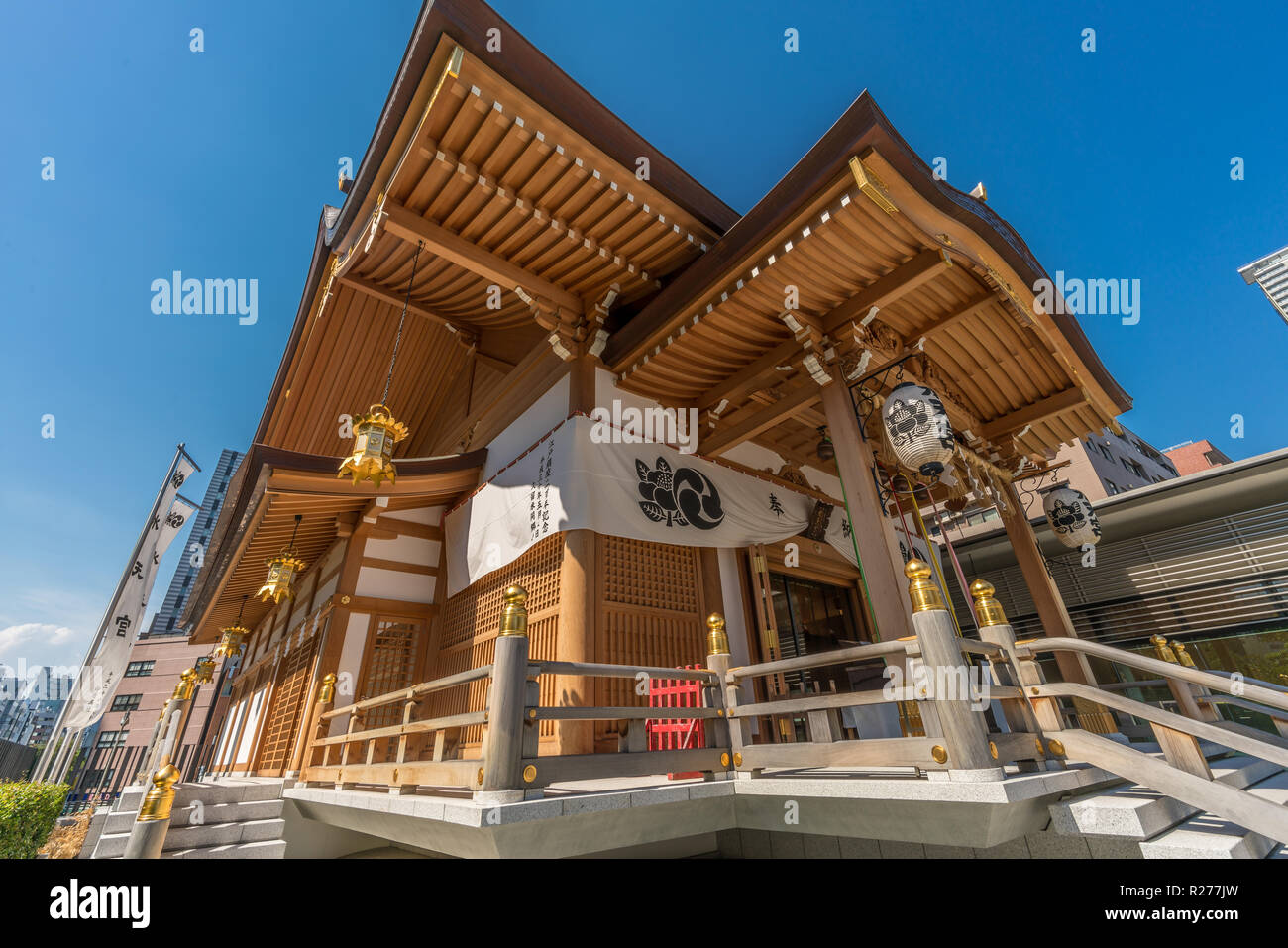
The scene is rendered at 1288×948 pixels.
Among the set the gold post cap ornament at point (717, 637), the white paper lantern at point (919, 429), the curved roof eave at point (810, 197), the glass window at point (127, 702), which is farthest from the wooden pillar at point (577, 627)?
the glass window at point (127, 702)

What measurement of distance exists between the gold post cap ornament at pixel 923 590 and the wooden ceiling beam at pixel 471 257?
539 cm

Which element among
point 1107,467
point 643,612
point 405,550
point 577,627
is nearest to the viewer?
point 577,627

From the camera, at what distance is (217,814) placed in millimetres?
5918

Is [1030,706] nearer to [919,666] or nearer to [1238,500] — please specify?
[919,666]

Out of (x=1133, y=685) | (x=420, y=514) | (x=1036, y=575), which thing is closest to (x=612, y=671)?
(x=1133, y=685)

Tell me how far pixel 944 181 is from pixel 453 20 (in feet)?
14.5

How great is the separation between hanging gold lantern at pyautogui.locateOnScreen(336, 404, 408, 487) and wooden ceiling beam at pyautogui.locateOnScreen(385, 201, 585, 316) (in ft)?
6.44

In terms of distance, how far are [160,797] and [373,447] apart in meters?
3.47

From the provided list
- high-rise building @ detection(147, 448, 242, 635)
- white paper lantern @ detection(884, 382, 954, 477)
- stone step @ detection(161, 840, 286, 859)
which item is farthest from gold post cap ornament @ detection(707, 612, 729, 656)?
high-rise building @ detection(147, 448, 242, 635)

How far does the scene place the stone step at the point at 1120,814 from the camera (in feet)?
9.32

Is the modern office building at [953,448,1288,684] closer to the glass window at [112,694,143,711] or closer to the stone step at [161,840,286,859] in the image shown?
the stone step at [161,840,286,859]

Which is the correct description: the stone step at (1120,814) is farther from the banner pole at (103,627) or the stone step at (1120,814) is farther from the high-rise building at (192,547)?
the high-rise building at (192,547)

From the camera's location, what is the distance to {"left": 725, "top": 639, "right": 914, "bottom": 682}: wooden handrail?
337 centimetres

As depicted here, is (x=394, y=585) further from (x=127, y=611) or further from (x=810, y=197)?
(x=810, y=197)
